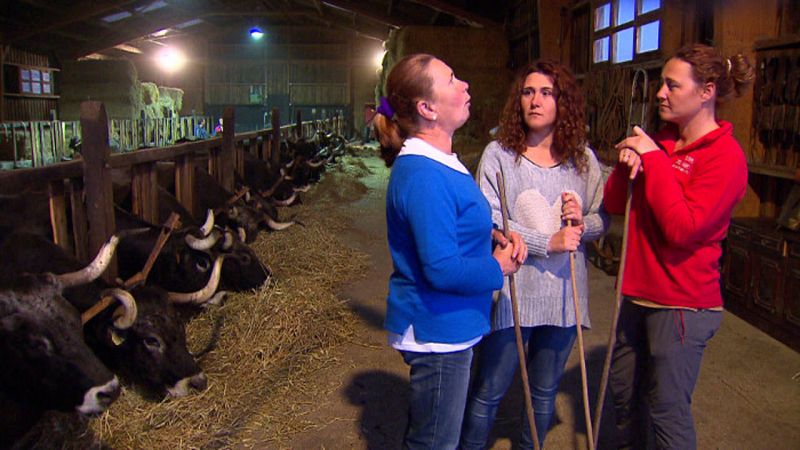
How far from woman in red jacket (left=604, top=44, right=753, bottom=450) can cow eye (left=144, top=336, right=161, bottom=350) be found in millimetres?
2604

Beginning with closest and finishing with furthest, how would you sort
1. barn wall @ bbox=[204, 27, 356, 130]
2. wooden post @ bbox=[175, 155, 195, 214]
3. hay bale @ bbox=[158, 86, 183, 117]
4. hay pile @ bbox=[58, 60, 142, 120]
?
1. wooden post @ bbox=[175, 155, 195, 214]
2. hay pile @ bbox=[58, 60, 142, 120]
3. hay bale @ bbox=[158, 86, 183, 117]
4. barn wall @ bbox=[204, 27, 356, 130]

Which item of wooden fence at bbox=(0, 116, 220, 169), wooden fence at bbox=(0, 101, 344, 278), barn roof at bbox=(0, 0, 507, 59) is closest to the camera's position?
wooden fence at bbox=(0, 101, 344, 278)

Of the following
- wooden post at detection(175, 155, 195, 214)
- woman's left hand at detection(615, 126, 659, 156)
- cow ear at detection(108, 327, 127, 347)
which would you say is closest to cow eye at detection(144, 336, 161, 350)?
cow ear at detection(108, 327, 127, 347)

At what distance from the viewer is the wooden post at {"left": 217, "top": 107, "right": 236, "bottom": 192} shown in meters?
8.51

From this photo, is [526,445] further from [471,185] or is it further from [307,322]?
[307,322]

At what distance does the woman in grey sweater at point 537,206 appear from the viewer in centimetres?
252

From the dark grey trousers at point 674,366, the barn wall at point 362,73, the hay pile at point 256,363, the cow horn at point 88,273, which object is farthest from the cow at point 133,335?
the barn wall at point 362,73

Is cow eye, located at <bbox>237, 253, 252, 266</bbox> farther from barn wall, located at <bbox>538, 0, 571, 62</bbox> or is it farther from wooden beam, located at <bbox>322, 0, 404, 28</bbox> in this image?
wooden beam, located at <bbox>322, 0, 404, 28</bbox>

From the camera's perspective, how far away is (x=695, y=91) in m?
2.35

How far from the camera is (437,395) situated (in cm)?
206

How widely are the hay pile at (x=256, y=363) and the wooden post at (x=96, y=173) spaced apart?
88cm

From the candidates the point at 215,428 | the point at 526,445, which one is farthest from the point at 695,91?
the point at 215,428

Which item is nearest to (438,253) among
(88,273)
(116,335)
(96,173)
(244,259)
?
(88,273)

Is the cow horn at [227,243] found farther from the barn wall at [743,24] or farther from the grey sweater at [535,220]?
the barn wall at [743,24]
